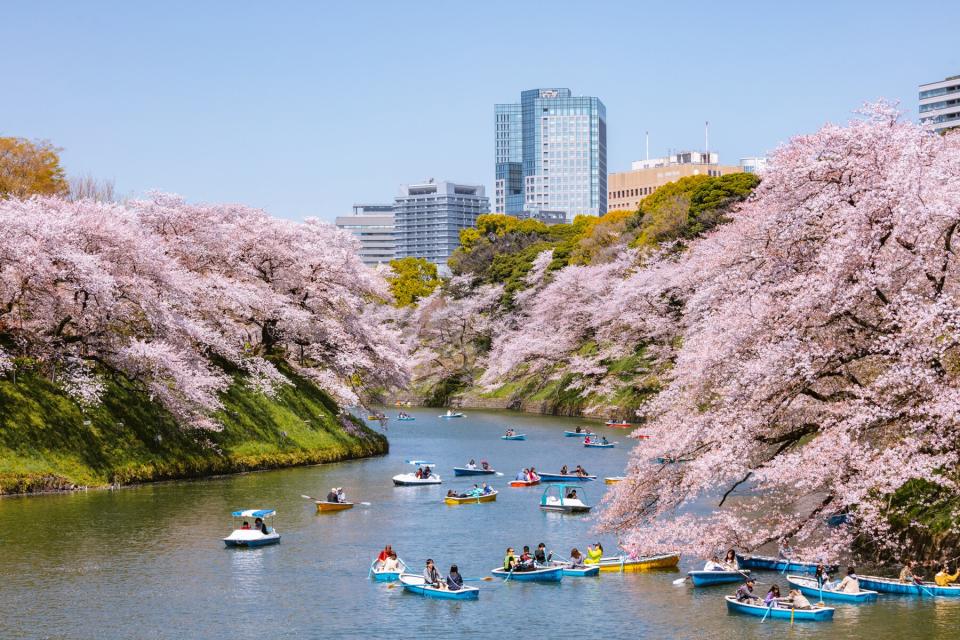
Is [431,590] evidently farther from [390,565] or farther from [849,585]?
[849,585]

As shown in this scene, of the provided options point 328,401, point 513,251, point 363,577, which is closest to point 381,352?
point 328,401

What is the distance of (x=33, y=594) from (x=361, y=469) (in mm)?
31774

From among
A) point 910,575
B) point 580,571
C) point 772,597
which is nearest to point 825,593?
point 772,597

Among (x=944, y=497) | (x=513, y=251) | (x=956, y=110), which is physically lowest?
(x=944, y=497)

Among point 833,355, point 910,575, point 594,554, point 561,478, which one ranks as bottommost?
point 594,554

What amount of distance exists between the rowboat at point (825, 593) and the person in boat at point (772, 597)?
1666 mm

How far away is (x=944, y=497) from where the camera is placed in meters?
29.3

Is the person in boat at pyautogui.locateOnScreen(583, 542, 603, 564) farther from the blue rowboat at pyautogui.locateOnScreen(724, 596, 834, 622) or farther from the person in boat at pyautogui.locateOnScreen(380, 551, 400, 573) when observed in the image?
the blue rowboat at pyautogui.locateOnScreen(724, 596, 834, 622)

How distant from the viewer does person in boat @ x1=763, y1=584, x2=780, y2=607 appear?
28656mm

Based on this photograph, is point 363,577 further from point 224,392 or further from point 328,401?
point 328,401

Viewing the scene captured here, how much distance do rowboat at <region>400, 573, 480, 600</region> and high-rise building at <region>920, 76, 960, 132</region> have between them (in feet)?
513

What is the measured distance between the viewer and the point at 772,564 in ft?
110

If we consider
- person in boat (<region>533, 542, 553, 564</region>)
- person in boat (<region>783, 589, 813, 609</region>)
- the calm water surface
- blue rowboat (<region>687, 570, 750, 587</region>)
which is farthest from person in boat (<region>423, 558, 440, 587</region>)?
person in boat (<region>783, 589, 813, 609</region>)

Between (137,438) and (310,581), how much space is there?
21033 millimetres
